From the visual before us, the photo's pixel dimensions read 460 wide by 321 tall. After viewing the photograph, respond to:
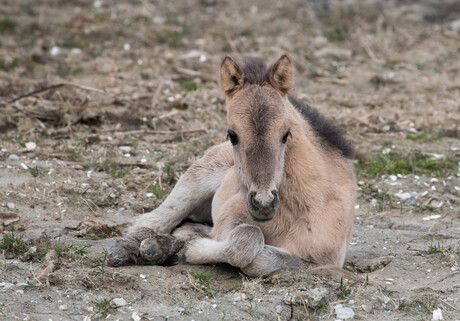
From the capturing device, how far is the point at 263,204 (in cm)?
493

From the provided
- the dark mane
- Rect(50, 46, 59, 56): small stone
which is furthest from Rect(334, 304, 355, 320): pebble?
Rect(50, 46, 59, 56): small stone

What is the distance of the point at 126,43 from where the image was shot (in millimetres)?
13680

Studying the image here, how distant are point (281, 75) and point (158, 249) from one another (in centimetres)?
190

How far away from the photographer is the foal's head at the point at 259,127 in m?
5.01

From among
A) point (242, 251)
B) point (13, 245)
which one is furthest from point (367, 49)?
point (13, 245)

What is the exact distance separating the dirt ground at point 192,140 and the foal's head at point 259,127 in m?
0.82

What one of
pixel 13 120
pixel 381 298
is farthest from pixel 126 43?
pixel 381 298

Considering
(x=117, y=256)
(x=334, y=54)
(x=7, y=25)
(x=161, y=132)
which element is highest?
(x=7, y=25)

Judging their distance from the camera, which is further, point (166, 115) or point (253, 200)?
point (166, 115)

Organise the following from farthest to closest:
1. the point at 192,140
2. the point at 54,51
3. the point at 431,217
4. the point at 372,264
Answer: the point at 54,51 < the point at 192,140 < the point at 431,217 < the point at 372,264

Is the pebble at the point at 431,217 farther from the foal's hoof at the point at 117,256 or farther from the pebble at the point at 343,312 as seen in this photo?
the foal's hoof at the point at 117,256

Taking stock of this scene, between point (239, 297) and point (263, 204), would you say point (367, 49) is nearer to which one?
point (263, 204)

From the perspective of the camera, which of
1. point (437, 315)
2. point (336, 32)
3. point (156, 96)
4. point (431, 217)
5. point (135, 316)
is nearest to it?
point (135, 316)

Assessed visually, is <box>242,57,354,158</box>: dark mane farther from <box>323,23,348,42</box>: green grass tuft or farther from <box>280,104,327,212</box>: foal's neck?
<box>323,23,348,42</box>: green grass tuft
